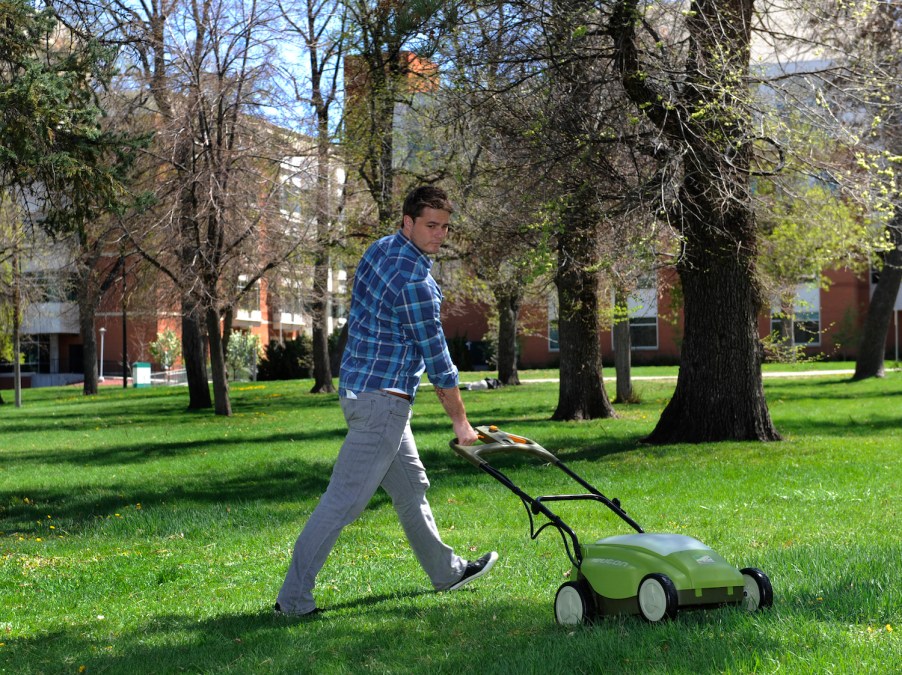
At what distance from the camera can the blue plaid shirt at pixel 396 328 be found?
18.5ft

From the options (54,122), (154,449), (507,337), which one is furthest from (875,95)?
(507,337)

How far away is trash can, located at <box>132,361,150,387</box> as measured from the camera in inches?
2060

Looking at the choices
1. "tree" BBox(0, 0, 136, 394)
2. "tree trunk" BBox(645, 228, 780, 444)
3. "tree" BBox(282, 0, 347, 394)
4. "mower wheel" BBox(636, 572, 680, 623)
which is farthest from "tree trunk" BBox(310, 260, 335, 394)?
"mower wheel" BBox(636, 572, 680, 623)

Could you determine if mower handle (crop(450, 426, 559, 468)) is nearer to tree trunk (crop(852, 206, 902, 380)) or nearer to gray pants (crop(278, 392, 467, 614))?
gray pants (crop(278, 392, 467, 614))

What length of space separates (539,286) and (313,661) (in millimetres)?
18686

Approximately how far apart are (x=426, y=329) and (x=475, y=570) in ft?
5.03

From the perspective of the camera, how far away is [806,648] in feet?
14.3

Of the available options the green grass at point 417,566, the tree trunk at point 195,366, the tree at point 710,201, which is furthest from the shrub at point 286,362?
the tree at point 710,201

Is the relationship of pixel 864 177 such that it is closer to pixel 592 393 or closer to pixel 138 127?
pixel 592 393

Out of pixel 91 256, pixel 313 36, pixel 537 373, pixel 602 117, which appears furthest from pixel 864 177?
pixel 537 373

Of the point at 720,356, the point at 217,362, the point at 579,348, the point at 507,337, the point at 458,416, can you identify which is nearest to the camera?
the point at 458,416

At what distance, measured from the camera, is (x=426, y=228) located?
585 cm

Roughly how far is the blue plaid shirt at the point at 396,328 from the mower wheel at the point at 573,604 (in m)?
1.21

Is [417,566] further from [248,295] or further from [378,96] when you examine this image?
[248,295]
